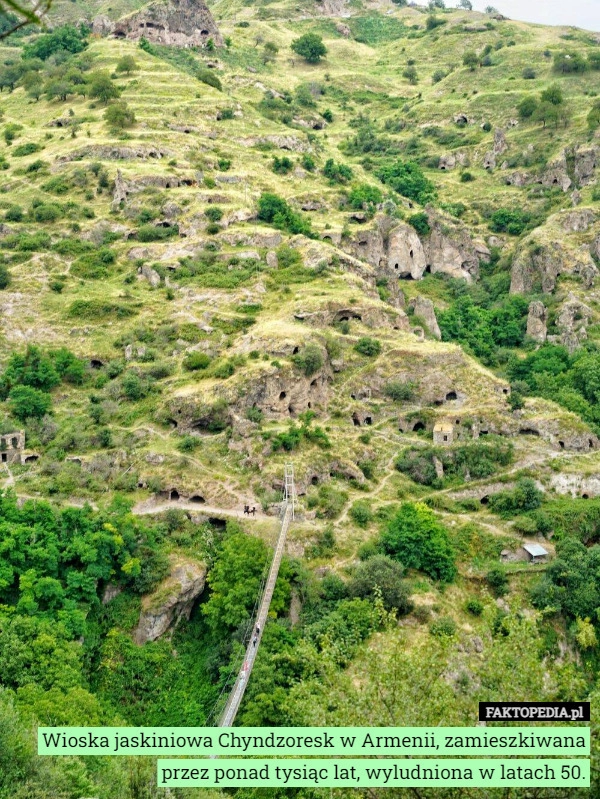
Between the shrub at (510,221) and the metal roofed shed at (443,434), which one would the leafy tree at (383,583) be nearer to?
the metal roofed shed at (443,434)

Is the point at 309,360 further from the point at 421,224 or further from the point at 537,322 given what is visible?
the point at 421,224

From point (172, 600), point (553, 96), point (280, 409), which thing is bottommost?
point (172, 600)

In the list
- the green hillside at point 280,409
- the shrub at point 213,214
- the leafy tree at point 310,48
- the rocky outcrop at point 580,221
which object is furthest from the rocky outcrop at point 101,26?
the rocky outcrop at point 580,221

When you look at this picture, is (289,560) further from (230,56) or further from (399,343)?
(230,56)

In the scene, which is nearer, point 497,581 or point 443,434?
point 497,581

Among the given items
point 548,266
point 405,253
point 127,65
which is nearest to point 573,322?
point 548,266

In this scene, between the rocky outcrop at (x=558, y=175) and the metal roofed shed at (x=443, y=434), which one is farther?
the rocky outcrop at (x=558, y=175)
